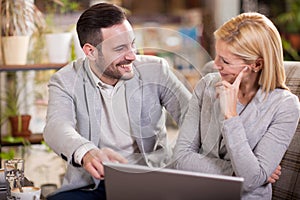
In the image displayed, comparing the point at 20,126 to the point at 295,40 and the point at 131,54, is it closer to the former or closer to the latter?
the point at 131,54

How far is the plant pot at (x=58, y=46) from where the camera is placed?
9.16 feet

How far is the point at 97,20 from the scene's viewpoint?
6.05 ft

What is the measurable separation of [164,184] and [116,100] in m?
0.34

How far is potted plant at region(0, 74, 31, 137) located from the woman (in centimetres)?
127

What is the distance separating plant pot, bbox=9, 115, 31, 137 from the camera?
2961 millimetres

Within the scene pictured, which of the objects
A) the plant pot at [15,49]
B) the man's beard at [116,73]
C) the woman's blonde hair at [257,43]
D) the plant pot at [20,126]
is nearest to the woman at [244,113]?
the woman's blonde hair at [257,43]

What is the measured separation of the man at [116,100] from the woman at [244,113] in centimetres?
9

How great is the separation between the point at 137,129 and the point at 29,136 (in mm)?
1292

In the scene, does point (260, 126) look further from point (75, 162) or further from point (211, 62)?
point (75, 162)

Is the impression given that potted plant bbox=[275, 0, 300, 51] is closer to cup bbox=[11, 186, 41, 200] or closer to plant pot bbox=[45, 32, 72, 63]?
plant pot bbox=[45, 32, 72, 63]

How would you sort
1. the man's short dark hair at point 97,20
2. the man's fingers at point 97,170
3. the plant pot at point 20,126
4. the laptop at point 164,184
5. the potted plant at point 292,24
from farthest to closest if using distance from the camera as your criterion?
the potted plant at point 292,24 < the plant pot at point 20,126 < the man's short dark hair at point 97,20 < the man's fingers at point 97,170 < the laptop at point 164,184

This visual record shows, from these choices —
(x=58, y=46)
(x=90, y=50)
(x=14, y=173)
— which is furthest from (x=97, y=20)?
(x=58, y=46)

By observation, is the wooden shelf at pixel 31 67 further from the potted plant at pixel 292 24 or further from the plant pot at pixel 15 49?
the potted plant at pixel 292 24

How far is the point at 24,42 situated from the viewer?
2.78m
